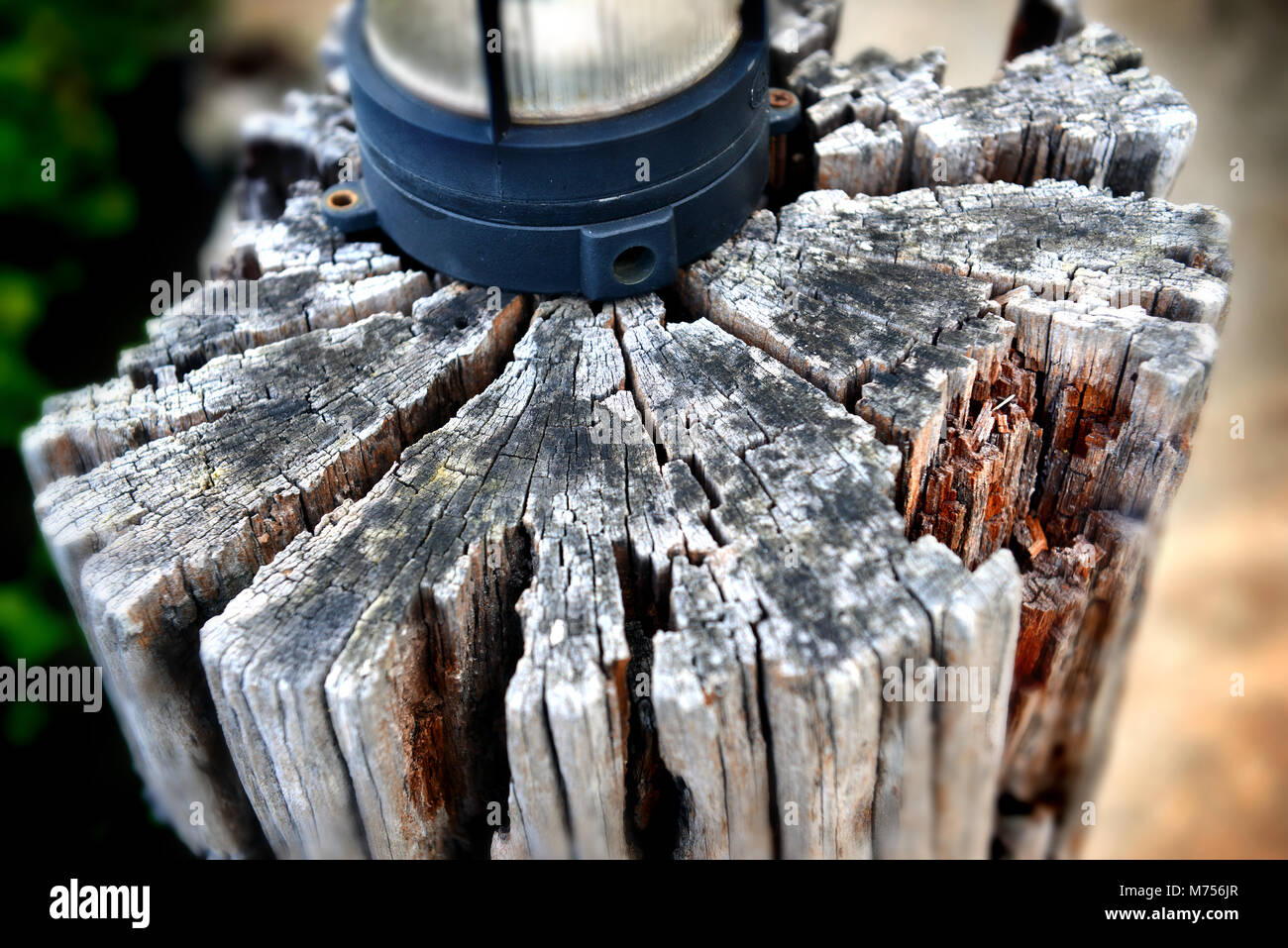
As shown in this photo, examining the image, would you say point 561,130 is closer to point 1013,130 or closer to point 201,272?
point 1013,130

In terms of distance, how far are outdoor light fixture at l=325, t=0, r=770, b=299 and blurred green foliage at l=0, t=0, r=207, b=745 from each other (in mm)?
2559

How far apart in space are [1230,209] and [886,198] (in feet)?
13.5

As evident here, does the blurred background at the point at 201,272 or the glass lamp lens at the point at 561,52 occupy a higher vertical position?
the glass lamp lens at the point at 561,52

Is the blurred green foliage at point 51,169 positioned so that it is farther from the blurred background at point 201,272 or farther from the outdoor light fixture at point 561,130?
the outdoor light fixture at point 561,130

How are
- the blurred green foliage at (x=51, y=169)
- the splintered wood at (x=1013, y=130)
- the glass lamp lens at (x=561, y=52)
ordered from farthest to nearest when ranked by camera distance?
the blurred green foliage at (x=51, y=169), the splintered wood at (x=1013, y=130), the glass lamp lens at (x=561, y=52)

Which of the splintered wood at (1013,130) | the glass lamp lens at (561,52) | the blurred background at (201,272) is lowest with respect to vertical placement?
the blurred background at (201,272)

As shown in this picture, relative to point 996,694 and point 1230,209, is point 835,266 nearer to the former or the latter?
point 996,694

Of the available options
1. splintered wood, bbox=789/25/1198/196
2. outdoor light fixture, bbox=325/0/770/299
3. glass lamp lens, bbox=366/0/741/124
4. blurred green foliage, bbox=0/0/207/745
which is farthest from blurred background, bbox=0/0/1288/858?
glass lamp lens, bbox=366/0/741/124

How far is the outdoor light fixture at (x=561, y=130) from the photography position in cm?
222

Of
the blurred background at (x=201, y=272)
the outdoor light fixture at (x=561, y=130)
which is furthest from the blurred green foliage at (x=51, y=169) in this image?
the outdoor light fixture at (x=561, y=130)

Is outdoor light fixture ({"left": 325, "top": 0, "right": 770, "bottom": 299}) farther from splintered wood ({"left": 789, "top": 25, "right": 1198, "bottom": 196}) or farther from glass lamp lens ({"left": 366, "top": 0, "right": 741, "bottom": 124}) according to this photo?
splintered wood ({"left": 789, "top": 25, "right": 1198, "bottom": 196})

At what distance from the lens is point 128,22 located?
547 cm

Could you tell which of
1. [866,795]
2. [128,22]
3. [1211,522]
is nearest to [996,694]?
[866,795]

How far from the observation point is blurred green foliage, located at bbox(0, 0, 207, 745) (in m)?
4.45
